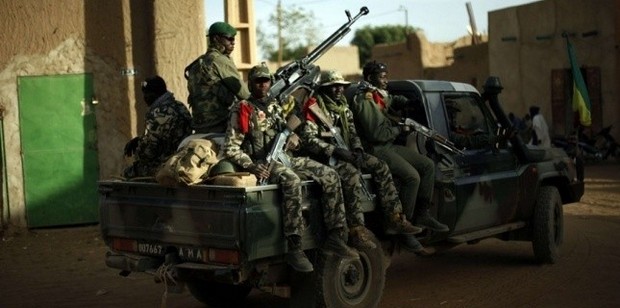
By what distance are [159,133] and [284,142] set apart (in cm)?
128

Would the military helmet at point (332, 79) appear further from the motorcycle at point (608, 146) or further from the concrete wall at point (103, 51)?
the motorcycle at point (608, 146)

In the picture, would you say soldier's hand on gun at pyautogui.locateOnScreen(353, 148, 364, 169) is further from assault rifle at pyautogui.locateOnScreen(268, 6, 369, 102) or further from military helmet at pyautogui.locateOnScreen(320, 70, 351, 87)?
assault rifle at pyautogui.locateOnScreen(268, 6, 369, 102)

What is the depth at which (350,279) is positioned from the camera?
6.22 m

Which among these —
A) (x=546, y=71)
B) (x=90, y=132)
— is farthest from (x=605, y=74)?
(x=90, y=132)

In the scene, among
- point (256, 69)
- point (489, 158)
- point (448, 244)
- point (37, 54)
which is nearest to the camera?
point (256, 69)

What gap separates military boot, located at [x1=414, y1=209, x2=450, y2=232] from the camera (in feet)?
22.5

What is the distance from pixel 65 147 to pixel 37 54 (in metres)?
1.26

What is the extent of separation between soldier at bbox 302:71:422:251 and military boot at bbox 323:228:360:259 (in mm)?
185

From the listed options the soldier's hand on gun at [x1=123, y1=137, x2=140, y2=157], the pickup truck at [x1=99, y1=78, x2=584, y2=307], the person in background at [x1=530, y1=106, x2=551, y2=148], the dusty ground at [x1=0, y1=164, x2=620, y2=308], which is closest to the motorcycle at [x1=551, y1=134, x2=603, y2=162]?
the person in background at [x1=530, y1=106, x2=551, y2=148]

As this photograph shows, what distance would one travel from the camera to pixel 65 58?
11.0 metres

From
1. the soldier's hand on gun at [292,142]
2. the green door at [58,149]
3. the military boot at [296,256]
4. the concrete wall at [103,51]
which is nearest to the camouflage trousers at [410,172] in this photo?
the soldier's hand on gun at [292,142]

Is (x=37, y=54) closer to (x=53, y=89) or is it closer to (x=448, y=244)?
(x=53, y=89)

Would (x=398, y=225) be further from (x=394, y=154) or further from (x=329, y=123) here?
(x=329, y=123)

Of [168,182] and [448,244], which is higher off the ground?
[168,182]
